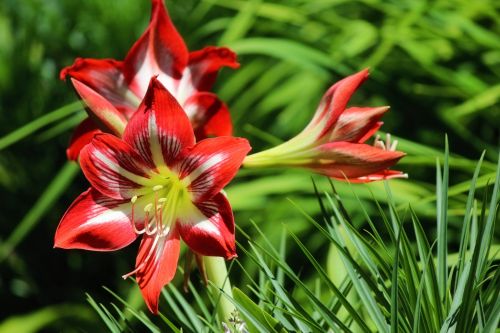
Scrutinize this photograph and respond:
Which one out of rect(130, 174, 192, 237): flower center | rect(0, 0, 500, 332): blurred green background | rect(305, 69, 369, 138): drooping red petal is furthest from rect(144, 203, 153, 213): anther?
rect(0, 0, 500, 332): blurred green background

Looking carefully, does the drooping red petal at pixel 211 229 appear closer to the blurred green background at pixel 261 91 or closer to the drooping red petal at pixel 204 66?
the drooping red petal at pixel 204 66

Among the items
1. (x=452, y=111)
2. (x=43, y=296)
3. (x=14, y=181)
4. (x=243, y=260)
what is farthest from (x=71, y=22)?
(x=452, y=111)

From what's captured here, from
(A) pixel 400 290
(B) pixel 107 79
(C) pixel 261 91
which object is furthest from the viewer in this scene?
(C) pixel 261 91

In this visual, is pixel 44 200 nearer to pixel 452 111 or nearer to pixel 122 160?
pixel 452 111

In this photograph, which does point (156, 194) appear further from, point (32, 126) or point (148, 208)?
point (32, 126)

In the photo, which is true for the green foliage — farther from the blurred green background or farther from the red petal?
the blurred green background

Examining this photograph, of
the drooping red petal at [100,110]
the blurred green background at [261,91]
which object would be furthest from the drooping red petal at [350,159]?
the blurred green background at [261,91]

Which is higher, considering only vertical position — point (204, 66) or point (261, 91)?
point (204, 66)

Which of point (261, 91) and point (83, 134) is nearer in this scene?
point (83, 134)


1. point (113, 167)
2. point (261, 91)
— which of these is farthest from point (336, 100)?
point (261, 91)

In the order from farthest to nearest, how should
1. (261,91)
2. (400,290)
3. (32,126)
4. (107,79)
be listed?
(261,91), (32,126), (107,79), (400,290)
